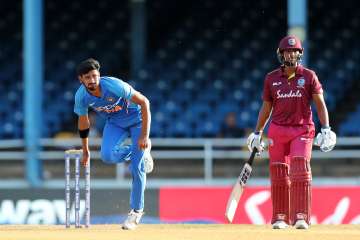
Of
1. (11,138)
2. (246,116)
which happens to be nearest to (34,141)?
(11,138)

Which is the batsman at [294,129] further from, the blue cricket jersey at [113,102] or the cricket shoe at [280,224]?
the blue cricket jersey at [113,102]

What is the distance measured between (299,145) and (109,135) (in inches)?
69.7

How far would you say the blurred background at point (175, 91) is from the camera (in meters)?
16.0

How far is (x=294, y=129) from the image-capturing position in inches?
410

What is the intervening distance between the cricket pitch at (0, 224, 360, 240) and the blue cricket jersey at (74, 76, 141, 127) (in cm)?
106

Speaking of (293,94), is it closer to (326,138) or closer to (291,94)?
(291,94)

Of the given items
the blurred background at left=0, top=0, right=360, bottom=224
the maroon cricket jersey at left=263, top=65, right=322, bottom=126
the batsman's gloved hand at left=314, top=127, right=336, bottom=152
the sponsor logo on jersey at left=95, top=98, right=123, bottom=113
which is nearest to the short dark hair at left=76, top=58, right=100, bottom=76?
the sponsor logo on jersey at left=95, top=98, right=123, bottom=113

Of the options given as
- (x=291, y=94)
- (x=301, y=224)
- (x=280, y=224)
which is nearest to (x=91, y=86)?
(x=291, y=94)

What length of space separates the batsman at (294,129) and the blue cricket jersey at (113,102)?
130 cm

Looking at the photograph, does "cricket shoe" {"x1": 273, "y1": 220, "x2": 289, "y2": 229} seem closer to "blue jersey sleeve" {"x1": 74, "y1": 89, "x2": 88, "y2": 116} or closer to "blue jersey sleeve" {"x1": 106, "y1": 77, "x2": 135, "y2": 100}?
"blue jersey sleeve" {"x1": 106, "y1": 77, "x2": 135, "y2": 100}

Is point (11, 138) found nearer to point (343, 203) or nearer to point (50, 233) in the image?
point (343, 203)

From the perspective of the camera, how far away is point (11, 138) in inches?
780

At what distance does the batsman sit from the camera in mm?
10336

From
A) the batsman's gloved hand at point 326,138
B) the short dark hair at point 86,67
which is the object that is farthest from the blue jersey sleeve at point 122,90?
the batsman's gloved hand at point 326,138
